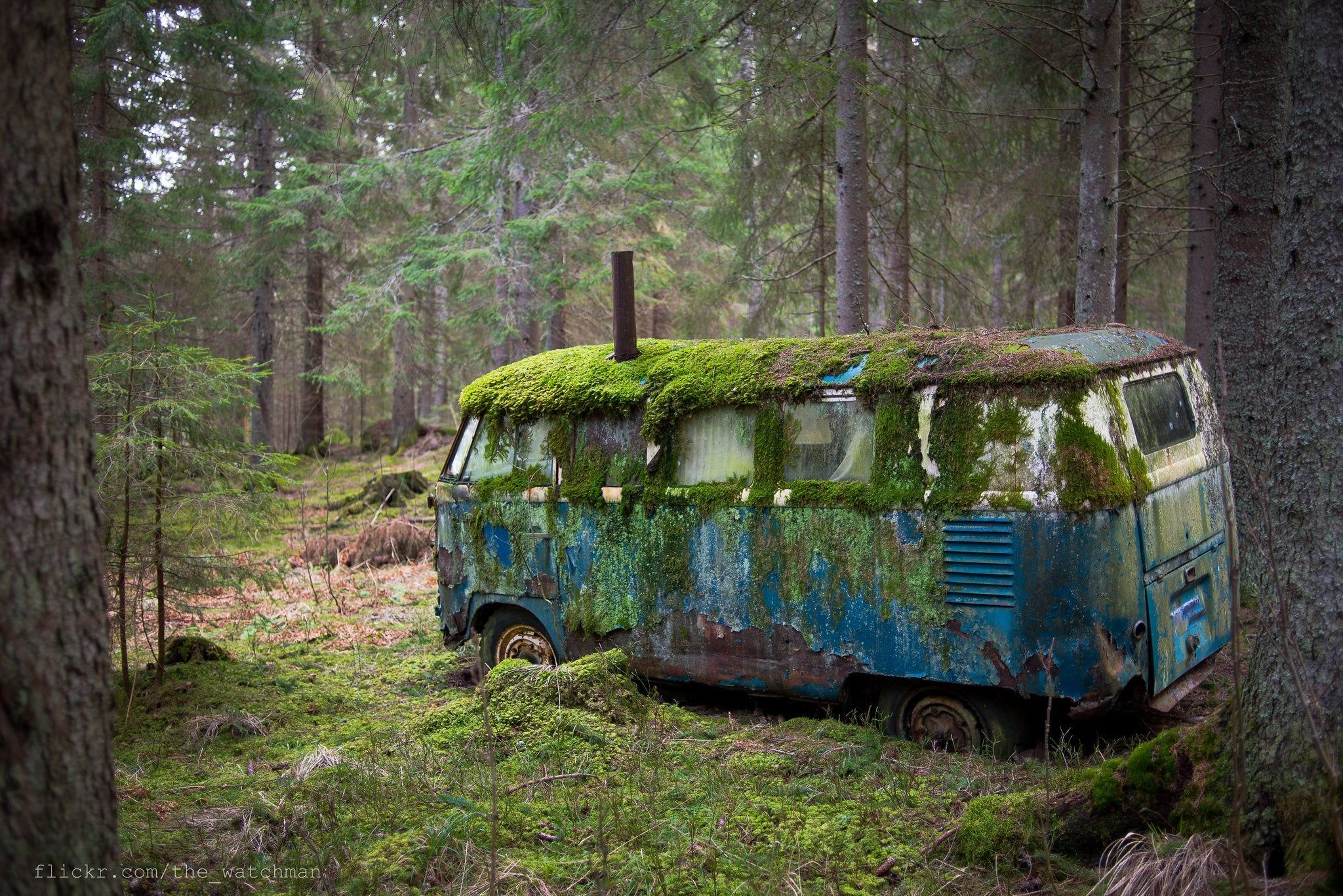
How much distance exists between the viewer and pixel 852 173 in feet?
29.5

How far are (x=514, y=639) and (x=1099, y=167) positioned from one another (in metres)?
6.09

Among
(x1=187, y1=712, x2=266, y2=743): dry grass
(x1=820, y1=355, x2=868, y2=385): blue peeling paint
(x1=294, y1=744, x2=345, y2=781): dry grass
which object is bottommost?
(x1=187, y1=712, x2=266, y2=743): dry grass

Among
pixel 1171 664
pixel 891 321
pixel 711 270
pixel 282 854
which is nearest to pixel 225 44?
pixel 711 270

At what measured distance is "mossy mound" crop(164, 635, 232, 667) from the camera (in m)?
7.65

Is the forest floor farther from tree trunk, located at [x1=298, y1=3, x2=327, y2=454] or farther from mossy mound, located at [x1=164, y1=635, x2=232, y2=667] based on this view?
tree trunk, located at [x1=298, y1=3, x2=327, y2=454]

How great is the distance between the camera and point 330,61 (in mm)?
22078

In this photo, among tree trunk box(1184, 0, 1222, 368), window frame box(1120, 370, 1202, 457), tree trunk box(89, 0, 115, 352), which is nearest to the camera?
window frame box(1120, 370, 1202, 457)

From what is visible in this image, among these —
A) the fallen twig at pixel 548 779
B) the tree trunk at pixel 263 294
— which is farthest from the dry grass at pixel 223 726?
the tree trunk at pixel 263 294

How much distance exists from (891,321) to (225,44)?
39.5 feet

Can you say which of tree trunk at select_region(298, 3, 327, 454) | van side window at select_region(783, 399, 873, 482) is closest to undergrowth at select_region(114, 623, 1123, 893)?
van side window at select_region(783, 399, 873, 482)

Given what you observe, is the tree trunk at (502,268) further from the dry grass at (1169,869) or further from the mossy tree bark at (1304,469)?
the dry grass at (1169,869)

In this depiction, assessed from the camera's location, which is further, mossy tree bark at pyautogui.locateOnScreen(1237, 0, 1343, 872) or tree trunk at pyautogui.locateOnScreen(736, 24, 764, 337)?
tree trunk at pyautogui.locateOnScreen(736, 24, 764, 337)

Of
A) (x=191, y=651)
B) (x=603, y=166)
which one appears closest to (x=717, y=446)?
(x=191, y=651)

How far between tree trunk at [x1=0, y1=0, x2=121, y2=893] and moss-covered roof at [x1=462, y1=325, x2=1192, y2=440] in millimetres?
3986
